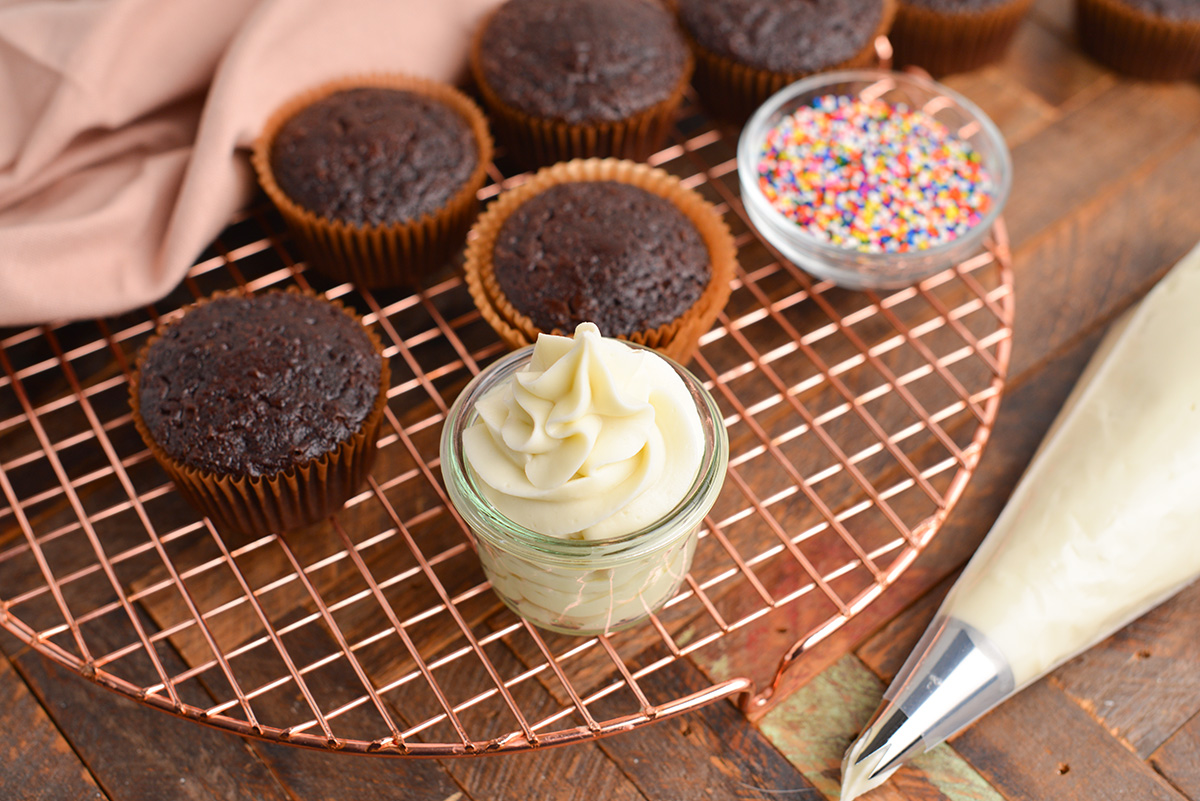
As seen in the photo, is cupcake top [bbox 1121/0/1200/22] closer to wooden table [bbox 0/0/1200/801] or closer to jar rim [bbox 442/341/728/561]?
wooden table [bbox 0/0/1200/801]

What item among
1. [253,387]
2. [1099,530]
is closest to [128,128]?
[253,387]

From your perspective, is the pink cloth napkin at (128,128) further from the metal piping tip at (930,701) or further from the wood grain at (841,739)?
the metal piping tip at (930,701)

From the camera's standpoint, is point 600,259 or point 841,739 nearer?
point 841,739

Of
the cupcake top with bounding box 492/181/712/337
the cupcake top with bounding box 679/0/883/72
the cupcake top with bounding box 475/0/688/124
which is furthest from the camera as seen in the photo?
the cupcake top with bounding box 679/0/883/72

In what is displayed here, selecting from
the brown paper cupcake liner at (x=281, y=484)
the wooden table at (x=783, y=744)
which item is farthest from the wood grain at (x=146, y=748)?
the brown paper cupcake liner at (x=281, y=484)

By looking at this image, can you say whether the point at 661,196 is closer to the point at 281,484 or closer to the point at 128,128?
the point at 281,484

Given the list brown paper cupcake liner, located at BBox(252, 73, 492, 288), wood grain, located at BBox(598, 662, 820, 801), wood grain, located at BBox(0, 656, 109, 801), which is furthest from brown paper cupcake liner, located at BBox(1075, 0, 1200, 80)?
wood grain, located at BBox(0, 656, 109, 801)
